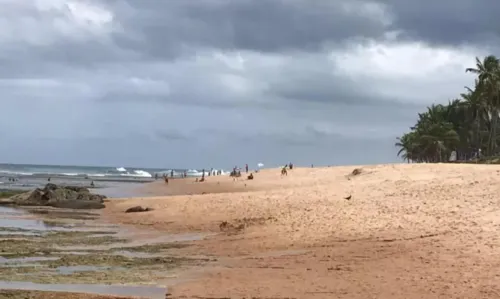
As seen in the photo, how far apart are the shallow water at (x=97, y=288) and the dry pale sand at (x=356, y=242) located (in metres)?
0.53

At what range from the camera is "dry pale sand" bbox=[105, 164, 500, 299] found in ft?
42.2

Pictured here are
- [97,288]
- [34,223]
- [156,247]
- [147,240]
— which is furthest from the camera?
[34,223]

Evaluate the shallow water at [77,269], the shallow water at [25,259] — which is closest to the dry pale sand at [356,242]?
the shallow water at [77,269]

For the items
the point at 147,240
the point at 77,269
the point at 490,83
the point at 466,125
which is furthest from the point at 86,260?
the point at 466,125

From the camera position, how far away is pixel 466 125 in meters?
103

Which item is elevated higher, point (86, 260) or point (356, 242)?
point (356, 242)

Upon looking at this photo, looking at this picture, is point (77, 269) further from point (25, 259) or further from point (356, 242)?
point (356, 242)

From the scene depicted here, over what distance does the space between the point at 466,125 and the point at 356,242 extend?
9087 cm

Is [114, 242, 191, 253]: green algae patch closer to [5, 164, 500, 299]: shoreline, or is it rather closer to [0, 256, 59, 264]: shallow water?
[5, 164, 500, 299]: shoreline

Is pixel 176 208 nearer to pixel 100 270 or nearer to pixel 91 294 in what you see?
pixel 100 270

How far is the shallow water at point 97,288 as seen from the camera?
12797mm

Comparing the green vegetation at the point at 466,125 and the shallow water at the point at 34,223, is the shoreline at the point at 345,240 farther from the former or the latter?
the green vegetation at the point at 466,125

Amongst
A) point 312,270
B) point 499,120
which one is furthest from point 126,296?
point 499,120

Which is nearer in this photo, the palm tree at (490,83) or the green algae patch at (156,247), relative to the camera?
the green algae patch at (156,247)
